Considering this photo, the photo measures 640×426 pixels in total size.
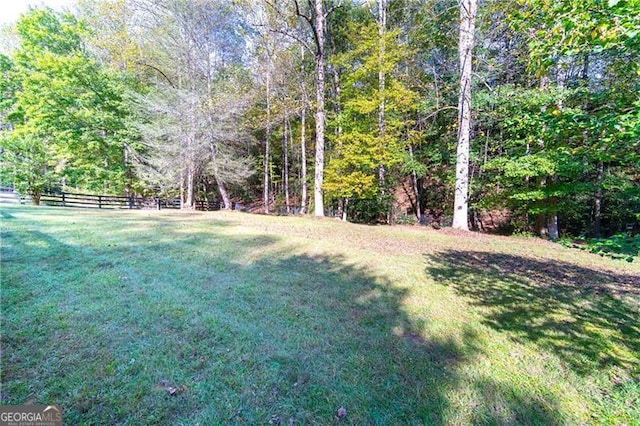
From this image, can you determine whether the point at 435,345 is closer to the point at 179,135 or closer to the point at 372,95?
the point at 372,95

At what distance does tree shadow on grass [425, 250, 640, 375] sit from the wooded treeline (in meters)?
5.25

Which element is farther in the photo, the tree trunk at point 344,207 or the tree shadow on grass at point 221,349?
the tree trunk at point 344,207

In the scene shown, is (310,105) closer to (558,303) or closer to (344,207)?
(344,207)

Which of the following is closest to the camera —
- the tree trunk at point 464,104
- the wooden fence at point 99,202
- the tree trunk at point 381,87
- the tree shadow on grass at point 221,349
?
the tree shadow on grass at point 221,349

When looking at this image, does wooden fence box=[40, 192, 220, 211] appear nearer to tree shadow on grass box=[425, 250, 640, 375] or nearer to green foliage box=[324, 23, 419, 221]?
green foliage box=[324, 23, 419, 221]

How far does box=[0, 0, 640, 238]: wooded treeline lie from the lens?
11227 millimetres

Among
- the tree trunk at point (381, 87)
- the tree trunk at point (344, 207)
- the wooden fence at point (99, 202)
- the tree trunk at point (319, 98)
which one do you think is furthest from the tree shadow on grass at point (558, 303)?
the wooden fence at point (99, 202)

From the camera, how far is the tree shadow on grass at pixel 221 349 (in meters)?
2.11

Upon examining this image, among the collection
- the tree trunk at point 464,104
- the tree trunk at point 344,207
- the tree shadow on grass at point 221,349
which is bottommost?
the tree shadow on grass at point 221,349

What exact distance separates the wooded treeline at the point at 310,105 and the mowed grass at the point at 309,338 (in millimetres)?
7042

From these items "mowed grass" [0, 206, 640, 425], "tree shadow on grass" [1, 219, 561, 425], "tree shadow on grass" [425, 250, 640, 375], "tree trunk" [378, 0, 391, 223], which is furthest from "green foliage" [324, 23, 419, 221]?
"tree shadow on grass" [1, 219, 561, 425]

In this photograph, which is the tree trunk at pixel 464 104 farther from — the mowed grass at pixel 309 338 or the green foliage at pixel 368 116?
the mowed grass at pixel 309 338

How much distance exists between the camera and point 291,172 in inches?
972

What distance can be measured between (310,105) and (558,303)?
11663 millimetres
